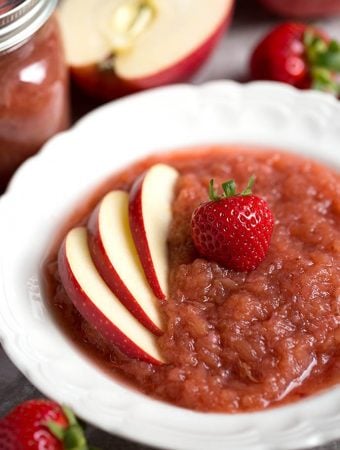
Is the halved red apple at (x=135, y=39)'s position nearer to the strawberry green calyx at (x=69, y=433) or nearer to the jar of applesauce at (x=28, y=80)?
the jar of applesauce at (x=28, y=80)

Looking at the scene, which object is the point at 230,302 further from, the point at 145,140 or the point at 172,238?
the point at 145,140

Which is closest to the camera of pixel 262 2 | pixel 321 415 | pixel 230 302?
pixel 321 415

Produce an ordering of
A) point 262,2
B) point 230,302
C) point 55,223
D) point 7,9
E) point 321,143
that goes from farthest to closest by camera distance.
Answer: point 262,2, point 321,143, point 55,223, point 7,9, point 230,302

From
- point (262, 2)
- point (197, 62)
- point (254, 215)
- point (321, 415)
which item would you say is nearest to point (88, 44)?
point (197, 62)

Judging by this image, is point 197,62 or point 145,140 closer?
point 145,140

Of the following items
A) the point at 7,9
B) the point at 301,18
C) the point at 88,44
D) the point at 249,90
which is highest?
the point at 7,9

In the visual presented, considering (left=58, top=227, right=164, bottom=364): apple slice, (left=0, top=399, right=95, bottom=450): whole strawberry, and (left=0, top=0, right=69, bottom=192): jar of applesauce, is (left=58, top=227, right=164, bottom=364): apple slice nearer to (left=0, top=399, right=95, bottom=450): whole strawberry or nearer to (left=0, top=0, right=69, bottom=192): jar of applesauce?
(left=0, top=399, right=95, bottom=450): whole strawberry

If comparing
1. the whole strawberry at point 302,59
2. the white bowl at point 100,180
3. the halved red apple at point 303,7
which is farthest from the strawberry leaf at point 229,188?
the halved red apple at point 303,7
